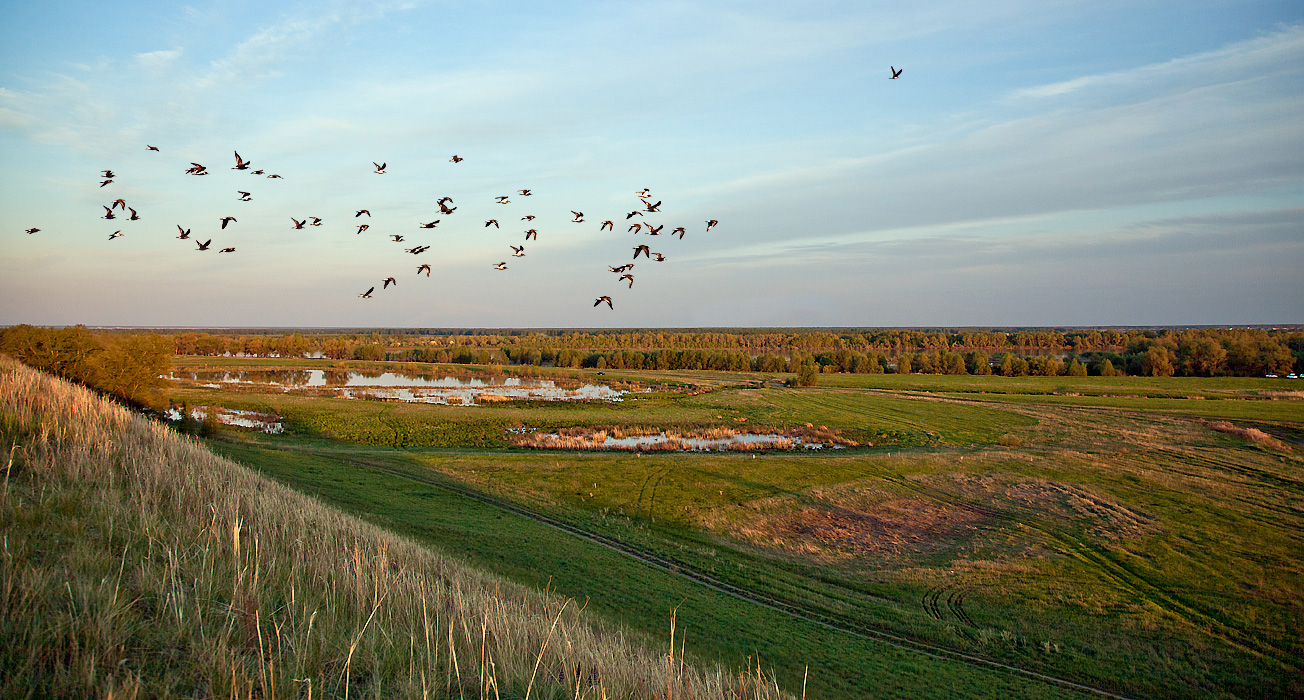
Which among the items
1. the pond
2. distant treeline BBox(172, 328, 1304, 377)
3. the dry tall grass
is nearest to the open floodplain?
the dry tall grass

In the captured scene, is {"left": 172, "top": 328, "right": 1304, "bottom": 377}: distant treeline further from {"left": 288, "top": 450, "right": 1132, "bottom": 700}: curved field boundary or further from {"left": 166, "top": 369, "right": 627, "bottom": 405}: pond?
{"left": 288, "top": 450, "right": 1132, "bottom": 700}: curved field boundary

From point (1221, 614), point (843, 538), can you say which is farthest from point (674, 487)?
point (1221, 614)

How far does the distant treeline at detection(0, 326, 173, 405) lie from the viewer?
110 feet

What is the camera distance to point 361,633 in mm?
4727

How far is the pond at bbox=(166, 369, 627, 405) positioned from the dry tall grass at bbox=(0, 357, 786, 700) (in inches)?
2406

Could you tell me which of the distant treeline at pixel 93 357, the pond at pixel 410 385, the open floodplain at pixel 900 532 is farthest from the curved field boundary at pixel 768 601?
the pond at pixel 410 385

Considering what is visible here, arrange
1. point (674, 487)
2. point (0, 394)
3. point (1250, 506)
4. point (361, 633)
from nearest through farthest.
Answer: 1. point (361, 633)
2. point (0, 394)
3. point (1250, 506)
4. point (674, 487)

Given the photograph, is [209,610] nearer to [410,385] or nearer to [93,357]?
[93,357]

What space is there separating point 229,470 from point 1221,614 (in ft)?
86.3

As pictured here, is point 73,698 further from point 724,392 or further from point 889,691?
point 724,392

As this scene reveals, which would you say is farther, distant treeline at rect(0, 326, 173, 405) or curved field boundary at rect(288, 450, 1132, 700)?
distant treeline at rect(0, 326, 173, 405)

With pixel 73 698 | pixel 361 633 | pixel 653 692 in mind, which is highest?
pixel 73 698

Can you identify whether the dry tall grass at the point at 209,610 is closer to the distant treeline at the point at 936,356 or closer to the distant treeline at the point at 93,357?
the distant treeline at the point at 93,357

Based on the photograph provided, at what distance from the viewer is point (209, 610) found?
4.52 m
